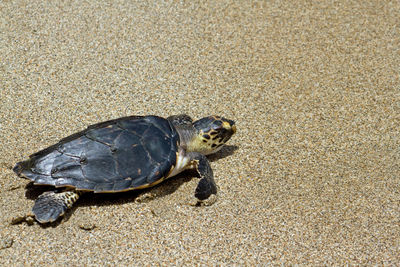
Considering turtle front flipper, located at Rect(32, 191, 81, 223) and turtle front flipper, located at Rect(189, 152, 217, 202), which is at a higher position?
turtle front flipper, located at Rect(32, 191, 81, 223)

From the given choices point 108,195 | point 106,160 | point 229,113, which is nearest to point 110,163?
point 106,160

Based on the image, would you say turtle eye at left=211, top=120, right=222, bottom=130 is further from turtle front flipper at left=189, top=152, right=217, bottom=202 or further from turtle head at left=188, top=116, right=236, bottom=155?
turtle front flipper at left=189, top=152, right=217, bottom=202

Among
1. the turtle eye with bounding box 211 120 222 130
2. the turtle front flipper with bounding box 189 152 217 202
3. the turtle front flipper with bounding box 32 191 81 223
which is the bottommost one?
the turtle front flipper with bounding box 189 152 217 202

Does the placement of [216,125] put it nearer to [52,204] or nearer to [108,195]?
[108,195]

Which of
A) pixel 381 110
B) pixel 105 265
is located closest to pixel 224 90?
pixel 381 110

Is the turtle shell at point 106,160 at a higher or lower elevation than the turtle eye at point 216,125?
higher

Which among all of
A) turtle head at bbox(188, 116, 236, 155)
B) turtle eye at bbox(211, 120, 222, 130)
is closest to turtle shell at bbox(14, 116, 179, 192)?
turtle head at bbox(188, 116, 236, 155)

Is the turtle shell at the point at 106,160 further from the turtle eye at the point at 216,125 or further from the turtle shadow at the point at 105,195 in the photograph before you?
the turtle eye at the point at 216,125

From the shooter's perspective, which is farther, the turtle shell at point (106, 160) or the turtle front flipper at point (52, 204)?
the turtle shell at point (106, 160)

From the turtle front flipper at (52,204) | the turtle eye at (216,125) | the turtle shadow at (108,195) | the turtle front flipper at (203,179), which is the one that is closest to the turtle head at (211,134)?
the turtle eye at (216,125)
